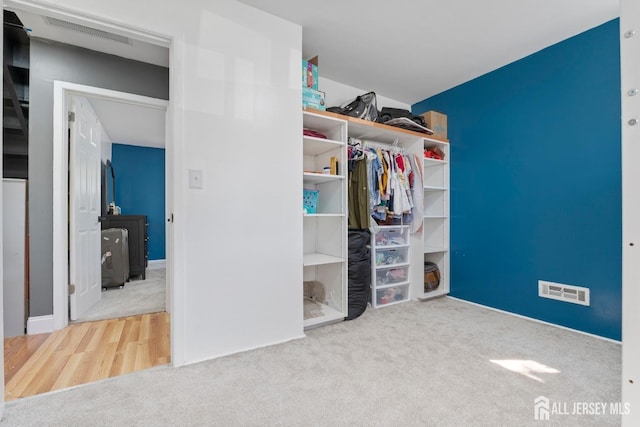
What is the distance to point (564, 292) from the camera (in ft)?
7.61

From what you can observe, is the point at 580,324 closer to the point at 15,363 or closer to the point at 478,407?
the point at 478,407

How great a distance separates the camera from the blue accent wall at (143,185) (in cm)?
500

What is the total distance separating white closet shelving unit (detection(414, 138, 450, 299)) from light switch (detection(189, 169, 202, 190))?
2.38 m

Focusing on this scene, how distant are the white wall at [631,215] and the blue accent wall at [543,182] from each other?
6.26ft

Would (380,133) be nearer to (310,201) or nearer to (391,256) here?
(310,201)

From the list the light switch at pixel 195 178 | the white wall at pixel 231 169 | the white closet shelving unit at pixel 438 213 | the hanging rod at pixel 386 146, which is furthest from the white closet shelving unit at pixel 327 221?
the white closet shelving unit at pixel 438 213

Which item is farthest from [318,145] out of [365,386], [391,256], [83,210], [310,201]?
[83,210]

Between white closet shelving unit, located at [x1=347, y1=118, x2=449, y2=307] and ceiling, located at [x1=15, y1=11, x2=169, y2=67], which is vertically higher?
ceiling, located at [x1=15, y1=11, x2=169, y2=67]

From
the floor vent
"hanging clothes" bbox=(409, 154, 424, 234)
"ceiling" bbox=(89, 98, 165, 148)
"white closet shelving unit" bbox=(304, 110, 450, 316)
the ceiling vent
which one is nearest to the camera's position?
the ceiling vent

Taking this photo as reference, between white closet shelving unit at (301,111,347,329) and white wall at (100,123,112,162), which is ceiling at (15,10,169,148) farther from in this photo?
white closet shelving unit at (301,111,347,329)

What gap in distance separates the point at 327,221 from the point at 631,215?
6.97 feet

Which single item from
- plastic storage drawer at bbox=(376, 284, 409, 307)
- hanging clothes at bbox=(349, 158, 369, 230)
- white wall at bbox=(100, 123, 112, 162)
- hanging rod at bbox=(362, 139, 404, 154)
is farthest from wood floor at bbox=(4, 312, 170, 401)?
white wall at bbox=(100, 123, 112, 162)

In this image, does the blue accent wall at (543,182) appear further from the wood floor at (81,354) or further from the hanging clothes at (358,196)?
the wood floor at (81,354)

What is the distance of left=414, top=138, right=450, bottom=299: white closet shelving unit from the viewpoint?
3.24 m
